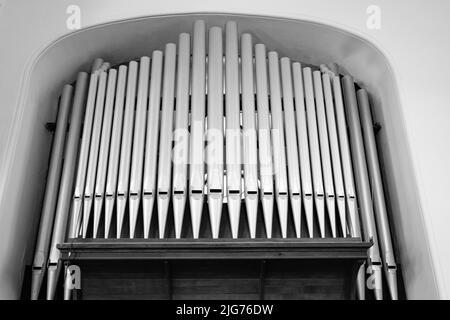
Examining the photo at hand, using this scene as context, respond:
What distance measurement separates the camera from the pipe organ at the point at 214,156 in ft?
15.6

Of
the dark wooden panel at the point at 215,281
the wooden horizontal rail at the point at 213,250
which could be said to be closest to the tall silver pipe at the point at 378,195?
the dark wooden panel at the point at 215,281

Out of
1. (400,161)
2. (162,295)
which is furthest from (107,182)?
(400,161)

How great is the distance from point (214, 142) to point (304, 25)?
1773mm

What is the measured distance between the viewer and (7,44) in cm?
555

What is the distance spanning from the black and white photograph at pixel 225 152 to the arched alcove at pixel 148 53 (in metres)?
0.02

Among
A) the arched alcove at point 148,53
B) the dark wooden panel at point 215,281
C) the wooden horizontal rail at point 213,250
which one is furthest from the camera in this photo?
the arched alcove at point 148,53

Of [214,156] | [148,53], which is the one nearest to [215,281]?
[214,156]

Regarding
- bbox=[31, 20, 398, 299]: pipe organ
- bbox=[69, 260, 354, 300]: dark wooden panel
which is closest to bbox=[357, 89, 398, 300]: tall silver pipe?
bbox=[31, 20, 398, 299]: pipe organ

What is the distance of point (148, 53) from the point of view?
20.7 feet

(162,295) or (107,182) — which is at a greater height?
(107,182)

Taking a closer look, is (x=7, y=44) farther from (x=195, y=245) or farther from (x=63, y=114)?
(x=195, y=245)

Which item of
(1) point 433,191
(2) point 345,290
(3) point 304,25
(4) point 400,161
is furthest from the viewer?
(3) point 304,25

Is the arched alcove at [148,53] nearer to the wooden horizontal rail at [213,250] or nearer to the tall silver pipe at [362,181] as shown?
the tall silver pipe at [362,181]
